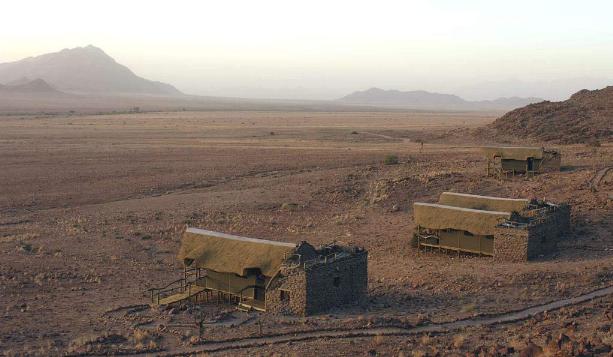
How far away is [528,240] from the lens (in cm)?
2489

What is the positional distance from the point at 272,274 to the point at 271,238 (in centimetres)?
1194

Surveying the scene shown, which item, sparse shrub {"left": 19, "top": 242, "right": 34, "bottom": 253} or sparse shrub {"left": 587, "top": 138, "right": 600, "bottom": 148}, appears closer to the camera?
sparse shrub {"left": 19, "top": 242, "right": 34, "bottom": 253}

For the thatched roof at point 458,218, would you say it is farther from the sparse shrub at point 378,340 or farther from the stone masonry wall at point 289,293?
the sparse shrub at point 378,340

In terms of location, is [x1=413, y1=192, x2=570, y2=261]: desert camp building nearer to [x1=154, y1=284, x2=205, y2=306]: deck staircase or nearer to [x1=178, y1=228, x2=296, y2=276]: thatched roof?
[x1=178, y1=228, x2=296, y2=276]: thatched roof

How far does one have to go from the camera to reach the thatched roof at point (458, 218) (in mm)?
26125

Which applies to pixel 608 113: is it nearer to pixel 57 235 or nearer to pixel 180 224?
pixel 180 224

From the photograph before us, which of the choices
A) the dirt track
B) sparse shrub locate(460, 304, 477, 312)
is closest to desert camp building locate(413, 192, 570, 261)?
sparse shrub locate(460, 304, 477, 312)

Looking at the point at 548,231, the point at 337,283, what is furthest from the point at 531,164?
the point at 337,283

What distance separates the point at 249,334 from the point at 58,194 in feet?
99.5

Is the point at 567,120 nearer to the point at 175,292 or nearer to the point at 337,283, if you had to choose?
the point at 337,283

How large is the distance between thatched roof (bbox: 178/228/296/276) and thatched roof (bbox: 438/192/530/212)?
11.1 m

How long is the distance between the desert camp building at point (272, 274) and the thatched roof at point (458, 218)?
21.7 feet

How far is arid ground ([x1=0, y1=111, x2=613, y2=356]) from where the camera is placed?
1797cm

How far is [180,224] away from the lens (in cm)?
3531
